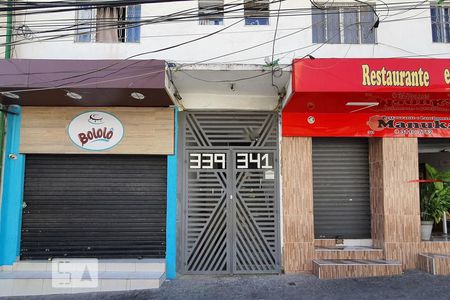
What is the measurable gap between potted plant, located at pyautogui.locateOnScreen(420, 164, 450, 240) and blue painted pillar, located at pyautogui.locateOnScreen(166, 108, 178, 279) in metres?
5.06

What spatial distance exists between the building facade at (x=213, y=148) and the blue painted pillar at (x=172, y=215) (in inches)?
1.1

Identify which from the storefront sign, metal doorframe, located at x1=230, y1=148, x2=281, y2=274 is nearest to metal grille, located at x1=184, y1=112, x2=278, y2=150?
metal doorframe, located at x1=230, y1=148, x2=281, y2=274

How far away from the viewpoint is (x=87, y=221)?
696 centimetres

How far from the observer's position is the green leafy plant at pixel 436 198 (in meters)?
7.06

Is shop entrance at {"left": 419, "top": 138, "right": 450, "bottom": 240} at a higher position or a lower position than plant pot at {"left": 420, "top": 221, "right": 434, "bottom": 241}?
higher

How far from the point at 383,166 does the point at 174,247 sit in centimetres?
447

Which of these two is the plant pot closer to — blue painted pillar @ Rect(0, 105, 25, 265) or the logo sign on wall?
the logo sign on wall

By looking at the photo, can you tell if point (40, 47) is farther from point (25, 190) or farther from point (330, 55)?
point (330, 55)

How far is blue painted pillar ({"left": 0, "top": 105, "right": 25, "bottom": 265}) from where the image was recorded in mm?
6699

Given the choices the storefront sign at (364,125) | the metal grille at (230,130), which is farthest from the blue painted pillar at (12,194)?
the storefront sign at (364,125)

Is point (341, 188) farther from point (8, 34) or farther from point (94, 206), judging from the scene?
point (8, 34)

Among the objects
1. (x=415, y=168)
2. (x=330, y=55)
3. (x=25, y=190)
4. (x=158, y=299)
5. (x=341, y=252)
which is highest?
(x=330, y=55)

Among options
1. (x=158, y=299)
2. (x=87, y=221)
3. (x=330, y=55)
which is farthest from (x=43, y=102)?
(x=330, y=55)

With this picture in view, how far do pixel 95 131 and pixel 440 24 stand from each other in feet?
24.7
